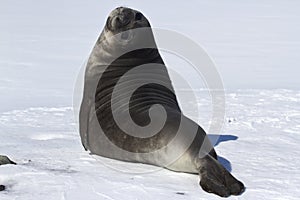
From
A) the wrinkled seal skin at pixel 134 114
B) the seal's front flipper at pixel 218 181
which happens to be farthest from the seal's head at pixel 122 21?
the seal's front flipper at pixel 218 181

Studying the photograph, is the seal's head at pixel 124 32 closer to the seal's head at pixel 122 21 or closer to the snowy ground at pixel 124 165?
the seal's head at pixel 122 21

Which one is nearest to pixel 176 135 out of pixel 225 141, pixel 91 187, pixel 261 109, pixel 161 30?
pixel 91 187

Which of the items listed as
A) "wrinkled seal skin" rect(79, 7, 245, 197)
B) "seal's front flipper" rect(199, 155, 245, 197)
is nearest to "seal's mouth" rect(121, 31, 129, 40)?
"wrinkled seal skin" rect(79, 7, 245, 197)

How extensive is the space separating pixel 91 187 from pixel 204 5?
18.5 m

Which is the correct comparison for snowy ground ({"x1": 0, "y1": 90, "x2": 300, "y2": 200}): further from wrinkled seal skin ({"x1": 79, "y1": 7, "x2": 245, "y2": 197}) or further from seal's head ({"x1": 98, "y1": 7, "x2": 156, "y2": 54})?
seal's head ({"x1": 98, "y1": 7, "x2": 156, "y2": 54})

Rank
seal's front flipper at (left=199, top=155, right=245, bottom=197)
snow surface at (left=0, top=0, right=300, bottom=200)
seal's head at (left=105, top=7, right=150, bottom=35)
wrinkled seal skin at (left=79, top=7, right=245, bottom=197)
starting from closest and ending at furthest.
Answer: seal's front flipper at (left=199, top=155, right=245, bottom=197), snow surface at (left=0, top=0, right=300, bottom=200), wrinkled seal skin at (left=79, top=7, right=245, bottom=197), seal's head at (left=105, top=7, right=150, bottom=35)

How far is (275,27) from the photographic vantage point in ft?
53.6

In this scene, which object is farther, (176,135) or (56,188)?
(176,135)

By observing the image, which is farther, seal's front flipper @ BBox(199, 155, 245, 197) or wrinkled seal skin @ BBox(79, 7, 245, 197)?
wrinkled seal skin @ BBox(79, 7, 245, 197)

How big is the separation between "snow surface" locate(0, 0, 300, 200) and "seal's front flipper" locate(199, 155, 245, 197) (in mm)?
51

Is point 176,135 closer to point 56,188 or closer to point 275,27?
point 56,188

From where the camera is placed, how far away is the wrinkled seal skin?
137 inches

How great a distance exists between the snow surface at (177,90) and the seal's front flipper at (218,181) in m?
0.05

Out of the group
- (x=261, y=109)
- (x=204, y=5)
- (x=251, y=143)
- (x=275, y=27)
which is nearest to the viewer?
(x=251, y=143)
